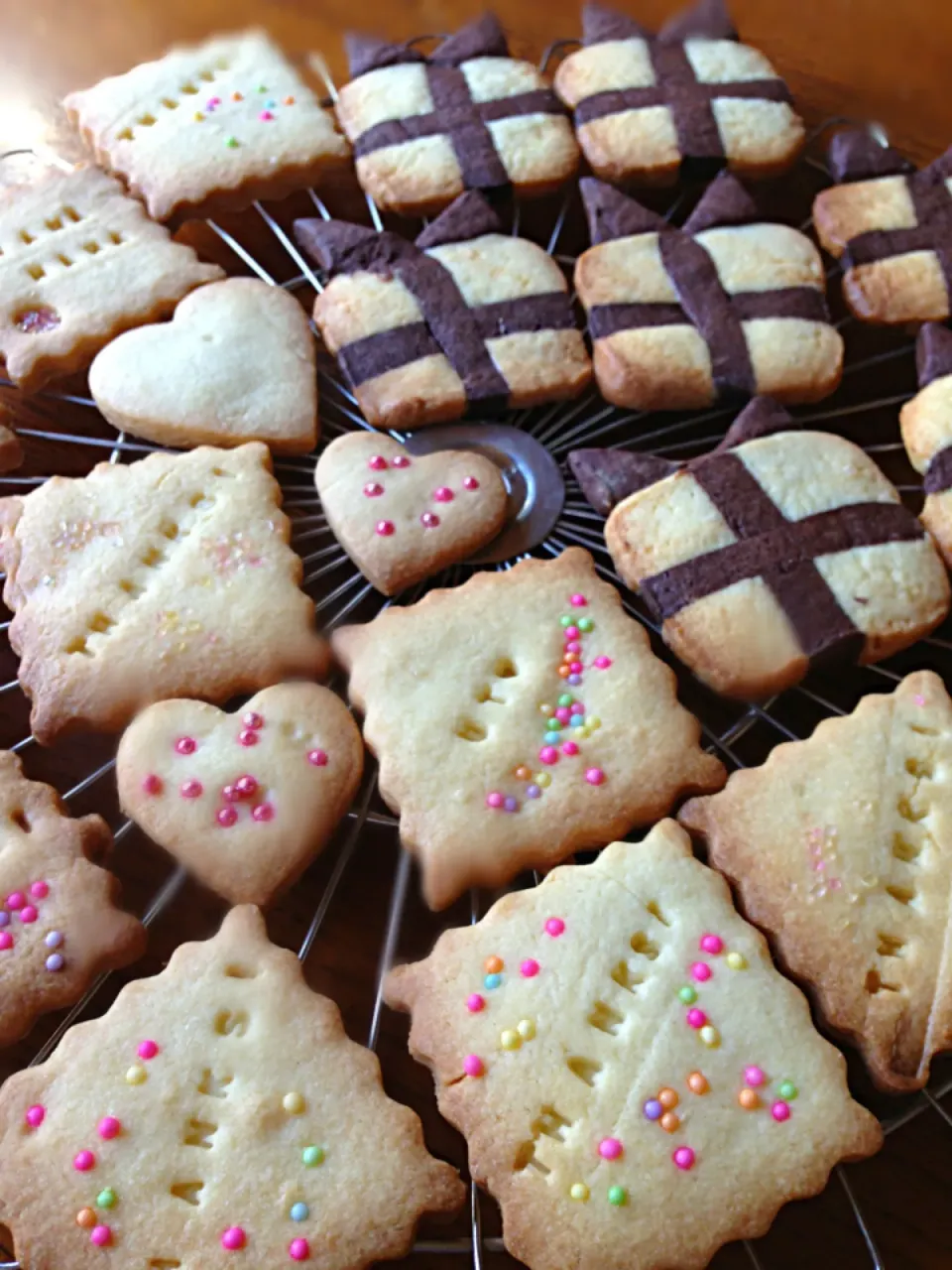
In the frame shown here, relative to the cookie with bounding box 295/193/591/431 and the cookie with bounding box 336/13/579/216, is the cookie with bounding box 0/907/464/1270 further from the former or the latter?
the cookie with bounding box 336/13/579/216

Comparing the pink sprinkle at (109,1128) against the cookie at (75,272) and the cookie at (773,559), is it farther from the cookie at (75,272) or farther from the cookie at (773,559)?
the cookie at (75,272)

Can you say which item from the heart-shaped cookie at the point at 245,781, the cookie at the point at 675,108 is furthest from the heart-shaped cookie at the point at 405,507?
the cookie at the point at 675,108

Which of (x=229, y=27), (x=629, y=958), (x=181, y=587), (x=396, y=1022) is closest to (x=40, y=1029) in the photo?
(x=396, y=1022)

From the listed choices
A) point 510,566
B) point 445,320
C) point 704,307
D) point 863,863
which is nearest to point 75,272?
point 445,320

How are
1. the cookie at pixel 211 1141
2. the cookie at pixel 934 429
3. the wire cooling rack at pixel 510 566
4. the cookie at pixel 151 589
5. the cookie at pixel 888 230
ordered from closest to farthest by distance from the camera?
the cookie at pixel 211 1141 → the wire cooling rack at pixel 510 566 → the cookie at pixel 151 589 → the cookie at pixel 934 429 → the cookie at pixel 888 230

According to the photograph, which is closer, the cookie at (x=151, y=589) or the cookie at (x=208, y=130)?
the cookie at (x=151, y=589)

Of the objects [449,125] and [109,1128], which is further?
[449,125]

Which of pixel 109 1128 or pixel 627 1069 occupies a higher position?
pixel 109 1128

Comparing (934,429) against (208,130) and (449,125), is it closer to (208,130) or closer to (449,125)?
(449,125)
